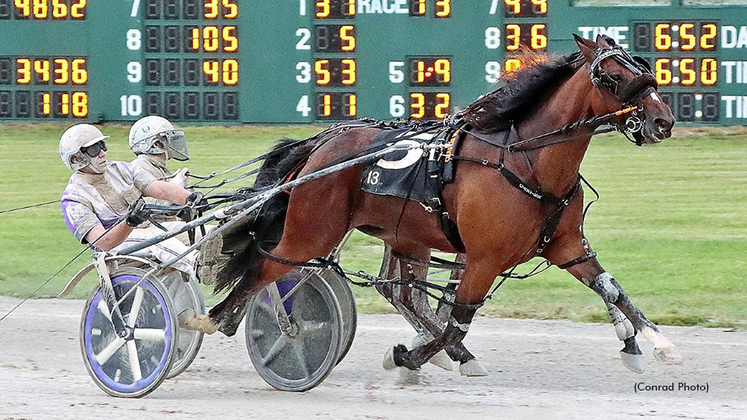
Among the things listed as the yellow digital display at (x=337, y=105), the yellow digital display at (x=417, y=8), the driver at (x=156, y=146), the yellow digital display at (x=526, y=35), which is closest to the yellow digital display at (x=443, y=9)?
the yellow digital display at (x=417, y=8)

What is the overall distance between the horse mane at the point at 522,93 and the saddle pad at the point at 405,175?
0.92ft

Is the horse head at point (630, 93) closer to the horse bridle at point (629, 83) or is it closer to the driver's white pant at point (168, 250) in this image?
the horse bridle at point (629, 83)

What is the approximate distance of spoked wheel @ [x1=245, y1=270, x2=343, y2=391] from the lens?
21.3 feet

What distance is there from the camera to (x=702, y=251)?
10875 mm

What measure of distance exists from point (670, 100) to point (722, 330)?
5.44 m

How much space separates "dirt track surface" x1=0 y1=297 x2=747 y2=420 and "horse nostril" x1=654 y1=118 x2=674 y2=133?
1.22 m

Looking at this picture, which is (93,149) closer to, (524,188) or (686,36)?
Answer: (524,188)

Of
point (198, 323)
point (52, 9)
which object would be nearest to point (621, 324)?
point (198, 323)

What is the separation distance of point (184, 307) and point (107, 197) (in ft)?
2.49

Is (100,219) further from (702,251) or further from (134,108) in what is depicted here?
(134,108)

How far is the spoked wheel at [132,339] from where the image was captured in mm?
6293

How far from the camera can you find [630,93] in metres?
5.49

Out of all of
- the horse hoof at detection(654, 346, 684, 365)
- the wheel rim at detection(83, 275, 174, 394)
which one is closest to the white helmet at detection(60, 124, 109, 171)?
the wheel rim at detection(83, 275, 174, 394)

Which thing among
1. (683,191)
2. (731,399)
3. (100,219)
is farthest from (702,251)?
(100,219)
